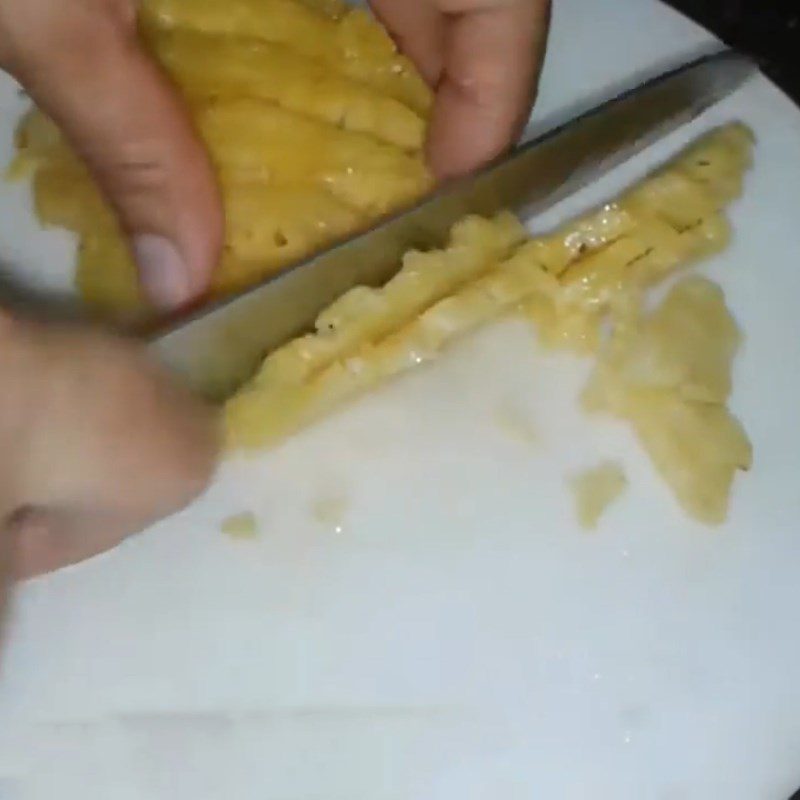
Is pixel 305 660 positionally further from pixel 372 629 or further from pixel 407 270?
pixel 407 270

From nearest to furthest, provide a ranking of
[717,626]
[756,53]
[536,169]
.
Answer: [717,626], [536,169], [756,53]

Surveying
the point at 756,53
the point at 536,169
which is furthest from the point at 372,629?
the point at 756,53

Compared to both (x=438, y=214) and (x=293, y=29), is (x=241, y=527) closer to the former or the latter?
(x=438, y=214)

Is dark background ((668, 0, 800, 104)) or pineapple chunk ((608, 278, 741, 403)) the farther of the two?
dark background ((668, 0, 800, 104))

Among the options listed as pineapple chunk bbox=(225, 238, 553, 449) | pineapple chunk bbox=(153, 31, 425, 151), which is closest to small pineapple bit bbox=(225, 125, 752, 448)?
pineapple chunk bbox=(225, 238, 553, 449)

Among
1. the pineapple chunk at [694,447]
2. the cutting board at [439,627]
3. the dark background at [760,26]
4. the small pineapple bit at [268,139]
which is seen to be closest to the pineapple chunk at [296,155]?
the small pineapple bit at [268,139]

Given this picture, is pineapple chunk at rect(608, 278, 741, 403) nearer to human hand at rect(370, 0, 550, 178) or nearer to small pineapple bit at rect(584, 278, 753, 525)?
small pineapple bit at rect(584, 278, 753, 525)

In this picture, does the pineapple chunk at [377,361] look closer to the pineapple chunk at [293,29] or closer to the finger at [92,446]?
the finger at [92,446]
